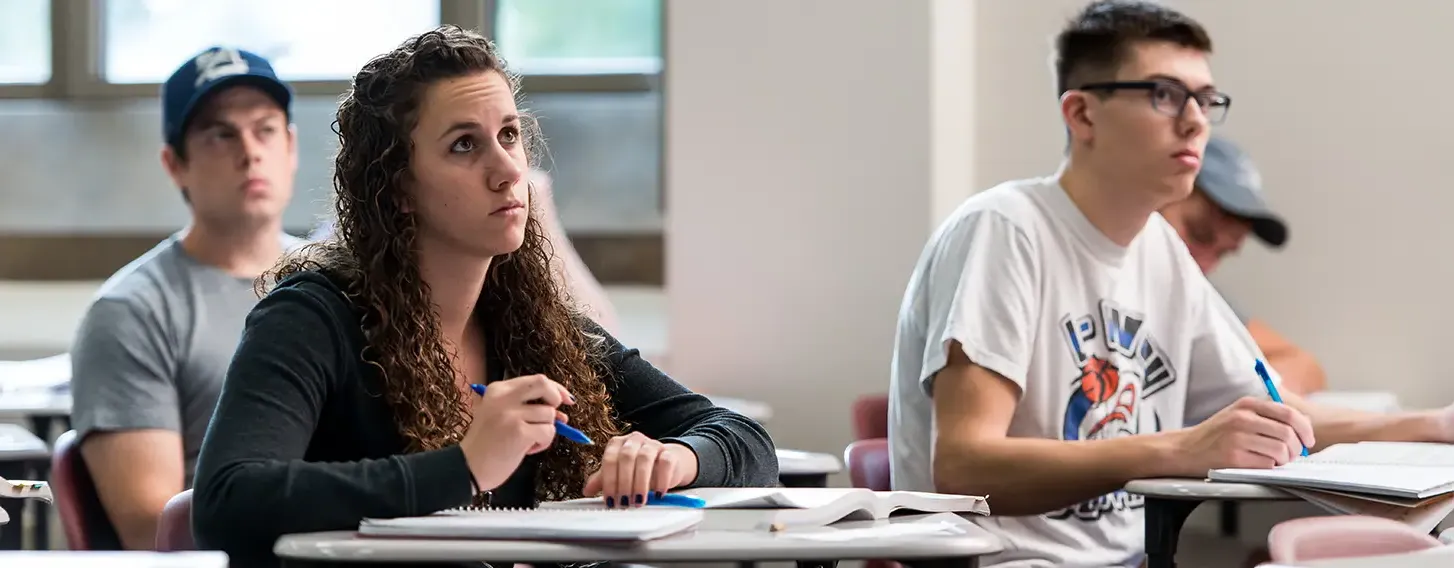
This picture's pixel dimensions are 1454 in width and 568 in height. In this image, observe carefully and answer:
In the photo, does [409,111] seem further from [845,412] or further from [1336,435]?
[845,412]

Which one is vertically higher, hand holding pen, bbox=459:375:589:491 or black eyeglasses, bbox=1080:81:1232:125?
black eyeglasses, bbox=1080:81:1232:125

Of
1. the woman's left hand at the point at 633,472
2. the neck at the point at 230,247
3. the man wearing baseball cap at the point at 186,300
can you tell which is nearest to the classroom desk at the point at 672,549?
the woman's left hand at the point at 633,472

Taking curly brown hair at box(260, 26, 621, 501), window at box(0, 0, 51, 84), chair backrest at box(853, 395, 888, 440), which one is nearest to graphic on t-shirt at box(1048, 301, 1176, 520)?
chair backrest at box(853, 395, 888, 440)

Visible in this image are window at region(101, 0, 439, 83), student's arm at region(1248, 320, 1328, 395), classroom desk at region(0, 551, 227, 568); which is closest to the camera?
classroom desk at region(0, 551, 227, 568)

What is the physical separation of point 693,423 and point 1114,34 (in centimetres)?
102

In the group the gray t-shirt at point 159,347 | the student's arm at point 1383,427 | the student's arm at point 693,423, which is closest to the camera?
the student's arm at point 693,423

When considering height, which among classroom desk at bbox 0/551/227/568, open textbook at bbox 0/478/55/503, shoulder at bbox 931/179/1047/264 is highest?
shoulder at bbox 931/179/1047/264

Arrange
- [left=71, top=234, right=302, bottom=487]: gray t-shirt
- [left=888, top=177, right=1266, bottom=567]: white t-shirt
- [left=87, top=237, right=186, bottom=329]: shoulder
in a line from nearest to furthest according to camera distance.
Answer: [left=888, top=177, right=1266, bottom=567]: white t-shirt → [left=71, top=234, right=302, bottom=487]: gray t-shirt → [left=87, top=237, right=186, bottom=329]: shoulder

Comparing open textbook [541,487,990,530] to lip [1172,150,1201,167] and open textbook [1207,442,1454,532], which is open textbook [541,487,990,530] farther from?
lip [1172,150,1201,167]

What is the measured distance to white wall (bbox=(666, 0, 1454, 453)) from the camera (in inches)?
146

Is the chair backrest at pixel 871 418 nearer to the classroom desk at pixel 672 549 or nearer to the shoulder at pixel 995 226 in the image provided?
the shoulder at pixel 995 226

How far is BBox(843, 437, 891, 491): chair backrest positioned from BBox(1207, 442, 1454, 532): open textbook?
0.63 m

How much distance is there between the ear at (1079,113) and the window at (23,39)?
402 centimetres

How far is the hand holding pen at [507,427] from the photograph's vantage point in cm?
155
